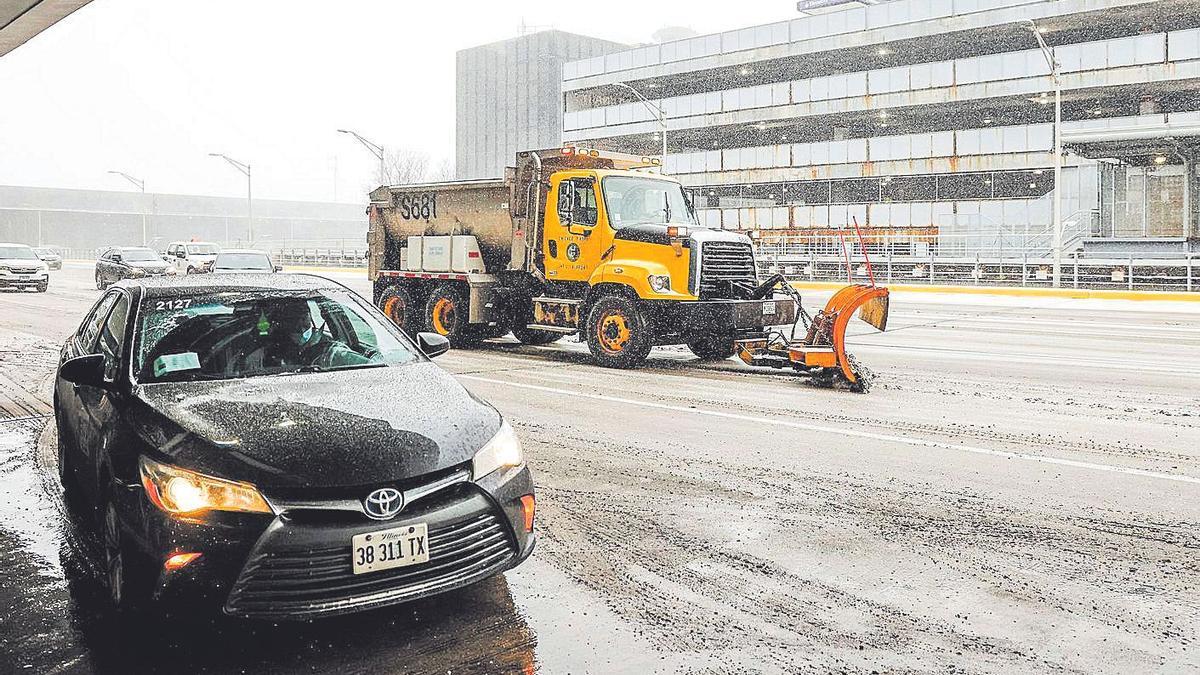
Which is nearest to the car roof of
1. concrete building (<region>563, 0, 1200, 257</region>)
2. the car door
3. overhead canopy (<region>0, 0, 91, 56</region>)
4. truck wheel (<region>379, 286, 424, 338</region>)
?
the car door

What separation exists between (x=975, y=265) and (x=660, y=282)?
27903mm

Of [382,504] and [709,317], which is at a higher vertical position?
[709,317]

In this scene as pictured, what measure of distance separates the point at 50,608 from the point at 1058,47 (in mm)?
51217

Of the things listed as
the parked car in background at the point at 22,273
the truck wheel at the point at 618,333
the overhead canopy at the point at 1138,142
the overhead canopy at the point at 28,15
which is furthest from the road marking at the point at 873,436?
the overhead canopy at the point at 1138,142

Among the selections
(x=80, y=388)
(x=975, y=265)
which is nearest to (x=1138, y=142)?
(x=975, y=265)

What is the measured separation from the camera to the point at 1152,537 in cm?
586

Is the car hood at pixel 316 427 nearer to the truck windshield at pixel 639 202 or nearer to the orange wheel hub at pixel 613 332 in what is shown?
the orange wheel hub at pixel 613 332

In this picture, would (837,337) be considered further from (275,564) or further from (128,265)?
(128,265)

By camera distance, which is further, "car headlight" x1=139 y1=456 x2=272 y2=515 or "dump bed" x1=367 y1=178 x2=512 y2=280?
"dump bed" x1=367 y1=178 x2=512 y2=280

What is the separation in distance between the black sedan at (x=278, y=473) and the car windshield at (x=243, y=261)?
23.1m

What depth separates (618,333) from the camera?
13.8 meters

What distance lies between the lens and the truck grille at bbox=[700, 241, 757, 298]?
13586 mm

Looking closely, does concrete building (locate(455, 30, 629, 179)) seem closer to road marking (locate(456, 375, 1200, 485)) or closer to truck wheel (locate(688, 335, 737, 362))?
truck wheel (locate(688, 335, 737, 362))

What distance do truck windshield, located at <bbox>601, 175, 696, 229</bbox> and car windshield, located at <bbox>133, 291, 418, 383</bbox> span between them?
27.4 feet
